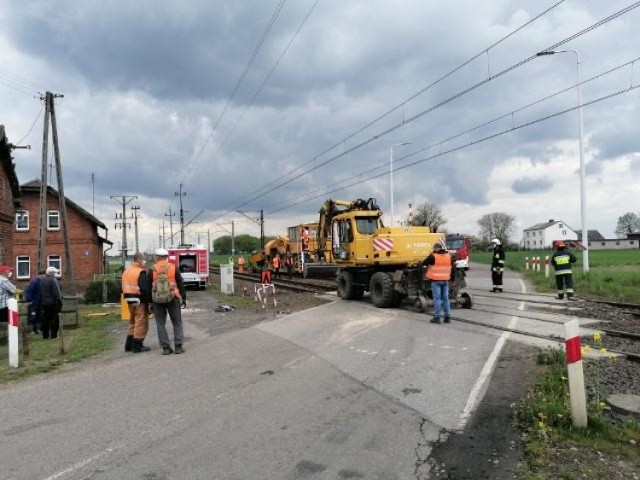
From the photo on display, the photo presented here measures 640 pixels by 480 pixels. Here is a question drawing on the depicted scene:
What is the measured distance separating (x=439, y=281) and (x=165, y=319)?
5.67 meters

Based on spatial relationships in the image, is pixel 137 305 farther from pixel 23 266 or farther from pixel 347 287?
pixel 23 266

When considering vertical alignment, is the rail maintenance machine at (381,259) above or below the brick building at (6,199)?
below

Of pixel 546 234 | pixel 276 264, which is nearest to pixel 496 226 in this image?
pixel 546 234

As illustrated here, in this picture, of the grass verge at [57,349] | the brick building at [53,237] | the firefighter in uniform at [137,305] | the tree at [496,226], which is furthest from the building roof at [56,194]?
the tree at [496,226]

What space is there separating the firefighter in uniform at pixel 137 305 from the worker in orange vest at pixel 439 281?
5798mm

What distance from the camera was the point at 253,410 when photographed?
5.64 metres

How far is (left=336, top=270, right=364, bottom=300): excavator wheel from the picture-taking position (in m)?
17.2

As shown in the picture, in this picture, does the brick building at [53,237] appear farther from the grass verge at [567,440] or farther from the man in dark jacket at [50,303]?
the grass verge at [567,440]

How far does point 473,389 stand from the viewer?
6258mm

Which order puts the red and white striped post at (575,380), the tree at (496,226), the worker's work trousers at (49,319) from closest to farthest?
the red and white striped post at (575,380), the worker's work trousers at (49,319), the tree at (496,226)

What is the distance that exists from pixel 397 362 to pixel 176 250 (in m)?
25.3

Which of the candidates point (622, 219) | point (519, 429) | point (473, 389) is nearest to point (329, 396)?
point (473, 389)

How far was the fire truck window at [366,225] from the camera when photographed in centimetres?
1647

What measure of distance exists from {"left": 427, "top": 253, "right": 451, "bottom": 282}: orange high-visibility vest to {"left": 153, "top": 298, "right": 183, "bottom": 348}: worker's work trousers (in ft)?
17.5
